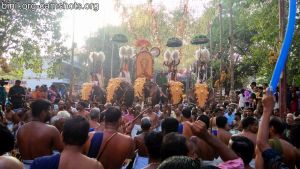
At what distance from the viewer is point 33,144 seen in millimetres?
5285

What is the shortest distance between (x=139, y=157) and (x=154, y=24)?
117 feet

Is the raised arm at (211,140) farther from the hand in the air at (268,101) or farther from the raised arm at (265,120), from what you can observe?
the hand in the air at (268,101)

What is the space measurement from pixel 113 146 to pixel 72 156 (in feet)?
4.16

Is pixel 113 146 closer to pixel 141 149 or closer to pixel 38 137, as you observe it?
pixel 38 137

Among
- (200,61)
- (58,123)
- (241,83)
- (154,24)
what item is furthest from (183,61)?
(58,123)

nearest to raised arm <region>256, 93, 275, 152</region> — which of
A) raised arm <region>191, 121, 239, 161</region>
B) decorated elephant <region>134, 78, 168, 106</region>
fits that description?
raised arm <region>191, 121, 239, 161</region>

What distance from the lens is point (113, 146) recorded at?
4.89m

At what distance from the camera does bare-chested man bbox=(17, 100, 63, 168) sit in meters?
5.25

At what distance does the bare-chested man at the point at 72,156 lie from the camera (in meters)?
3.58

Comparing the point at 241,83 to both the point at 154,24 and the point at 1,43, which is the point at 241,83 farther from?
the point at 1,43

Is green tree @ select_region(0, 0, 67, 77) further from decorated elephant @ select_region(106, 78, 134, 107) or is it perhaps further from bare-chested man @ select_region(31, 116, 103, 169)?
bare-chested man @ select_region(31, 116, 103, 169)

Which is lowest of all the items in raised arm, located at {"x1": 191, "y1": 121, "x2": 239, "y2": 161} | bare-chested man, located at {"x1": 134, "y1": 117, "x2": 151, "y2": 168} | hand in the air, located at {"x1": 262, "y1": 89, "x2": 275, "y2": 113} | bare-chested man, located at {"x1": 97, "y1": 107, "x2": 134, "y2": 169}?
bare-chested man, located at {"x1": 134, "y1": 117, "x2": 151, "y2": 168}

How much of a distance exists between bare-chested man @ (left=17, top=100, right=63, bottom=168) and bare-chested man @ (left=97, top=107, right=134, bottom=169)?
2.44ft

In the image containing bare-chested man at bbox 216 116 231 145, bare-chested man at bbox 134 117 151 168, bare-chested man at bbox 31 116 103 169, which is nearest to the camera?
bare-chested man at bbox 31 116 103 169
